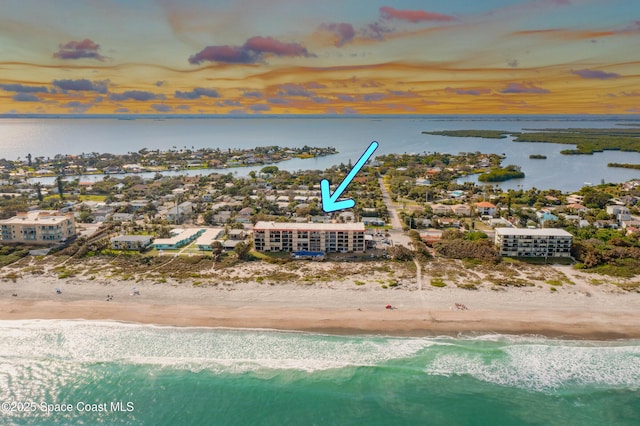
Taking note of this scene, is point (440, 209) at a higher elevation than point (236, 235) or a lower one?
higher

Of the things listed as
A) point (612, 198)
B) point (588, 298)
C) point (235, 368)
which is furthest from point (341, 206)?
point (612, 198)

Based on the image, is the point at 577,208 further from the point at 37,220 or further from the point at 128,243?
the point at 37,220

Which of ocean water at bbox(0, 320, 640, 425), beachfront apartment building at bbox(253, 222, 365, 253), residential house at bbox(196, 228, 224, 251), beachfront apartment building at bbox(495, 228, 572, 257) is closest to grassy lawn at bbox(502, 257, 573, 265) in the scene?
beachfront apartment building at bbox(495, 228, 572, 257)

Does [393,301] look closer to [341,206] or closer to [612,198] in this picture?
[341,206]

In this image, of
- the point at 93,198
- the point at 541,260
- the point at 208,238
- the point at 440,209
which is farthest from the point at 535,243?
the point at 93,198

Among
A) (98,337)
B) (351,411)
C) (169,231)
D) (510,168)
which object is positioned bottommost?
(351,411)

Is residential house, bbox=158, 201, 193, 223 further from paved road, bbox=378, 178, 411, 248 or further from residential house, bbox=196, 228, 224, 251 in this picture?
paved road, bbox=378, 178, 411, 248
